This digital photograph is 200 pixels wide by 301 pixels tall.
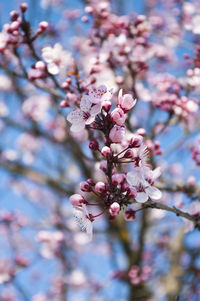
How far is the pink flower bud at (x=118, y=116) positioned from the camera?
1.31 m

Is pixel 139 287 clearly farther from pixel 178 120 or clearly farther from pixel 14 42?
pixel 14 42

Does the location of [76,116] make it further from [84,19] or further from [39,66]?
[84,19]

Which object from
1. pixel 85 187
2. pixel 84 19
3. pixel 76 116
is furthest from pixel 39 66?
pixel 85 187

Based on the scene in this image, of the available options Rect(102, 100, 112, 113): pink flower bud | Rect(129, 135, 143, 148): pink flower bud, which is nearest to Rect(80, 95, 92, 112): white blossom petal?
Rect(102, 100, 112, 113): pink flower bud

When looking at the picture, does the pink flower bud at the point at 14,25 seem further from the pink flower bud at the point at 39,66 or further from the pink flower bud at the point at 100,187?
the pink flower bud at the point at 100,187

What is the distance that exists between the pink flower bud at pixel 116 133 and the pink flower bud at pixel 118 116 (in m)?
0.03

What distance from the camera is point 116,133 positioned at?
1.34m

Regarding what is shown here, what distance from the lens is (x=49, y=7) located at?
10.9 feet

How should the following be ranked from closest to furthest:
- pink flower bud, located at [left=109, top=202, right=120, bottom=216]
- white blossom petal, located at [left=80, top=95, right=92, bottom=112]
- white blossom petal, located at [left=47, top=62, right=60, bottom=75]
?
pink flower bud, located at [left=109, top=202, right=120, bottom=216] < white blossom petal, located at [left=80, top=95, right=92, bottom=112] < white blossom petal, located at [left=47, top=62, right=60, bottom=75]

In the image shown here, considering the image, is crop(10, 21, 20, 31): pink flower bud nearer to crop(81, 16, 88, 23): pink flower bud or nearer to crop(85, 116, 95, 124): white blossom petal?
crop(81, 16, 88, 23): pink flower bud

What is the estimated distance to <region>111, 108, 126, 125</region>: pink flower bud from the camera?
4.31 feet

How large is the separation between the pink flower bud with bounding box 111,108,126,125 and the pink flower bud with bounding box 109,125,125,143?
0.03 meters

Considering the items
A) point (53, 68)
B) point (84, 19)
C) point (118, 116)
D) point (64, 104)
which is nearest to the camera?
point (118, 116)

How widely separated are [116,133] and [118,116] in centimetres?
7
